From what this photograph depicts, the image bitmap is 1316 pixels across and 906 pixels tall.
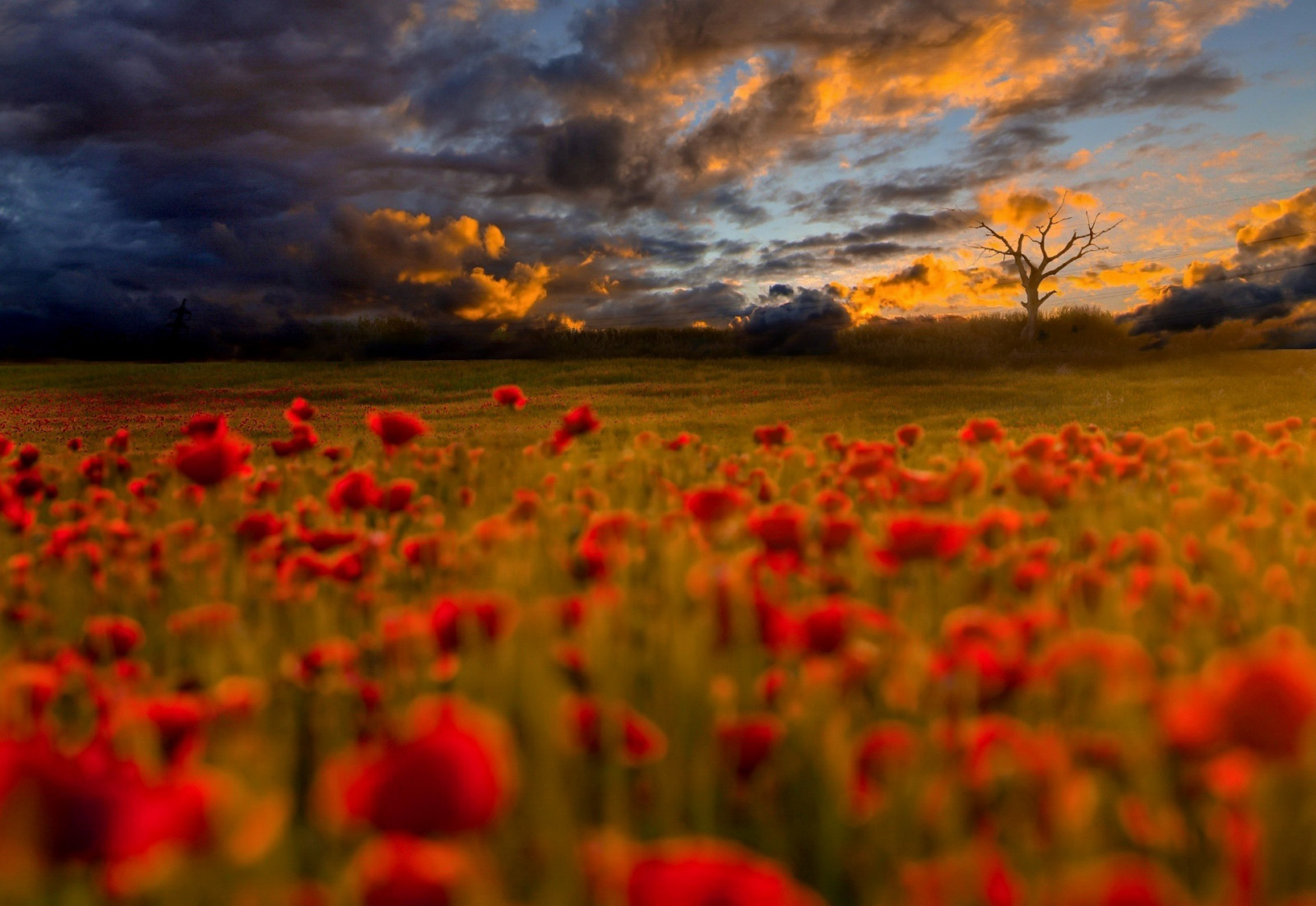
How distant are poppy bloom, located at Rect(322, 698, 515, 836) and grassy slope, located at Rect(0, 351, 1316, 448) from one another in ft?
26.1

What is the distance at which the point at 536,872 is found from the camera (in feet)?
3.65

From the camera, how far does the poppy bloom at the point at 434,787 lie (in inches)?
27.5

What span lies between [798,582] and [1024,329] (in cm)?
3850

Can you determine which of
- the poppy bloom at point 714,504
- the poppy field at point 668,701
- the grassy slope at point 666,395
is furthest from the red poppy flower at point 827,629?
the grassy slope at point 666,395

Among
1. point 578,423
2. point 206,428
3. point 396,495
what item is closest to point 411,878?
point 396,495

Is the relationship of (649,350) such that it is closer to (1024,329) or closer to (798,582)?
(1024,329)

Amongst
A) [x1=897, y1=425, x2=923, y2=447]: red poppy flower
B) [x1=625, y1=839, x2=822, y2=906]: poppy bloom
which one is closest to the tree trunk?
[x1=897, y1=425, x2=923, y2=447]: red poppy flower

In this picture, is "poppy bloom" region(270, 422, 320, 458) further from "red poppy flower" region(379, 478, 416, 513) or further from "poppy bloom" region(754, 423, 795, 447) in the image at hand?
"poppy bloom" region(754, 423, 795, 447)

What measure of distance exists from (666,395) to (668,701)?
16.3m

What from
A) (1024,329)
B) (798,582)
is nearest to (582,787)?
(798,582)

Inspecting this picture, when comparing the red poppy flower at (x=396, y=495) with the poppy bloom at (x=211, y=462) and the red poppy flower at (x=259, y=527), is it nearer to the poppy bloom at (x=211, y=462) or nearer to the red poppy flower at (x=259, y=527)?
the red poppy flower at (x=259, y=527)

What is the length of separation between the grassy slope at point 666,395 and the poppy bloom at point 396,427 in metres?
5.27

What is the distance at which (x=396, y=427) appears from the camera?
321 cm

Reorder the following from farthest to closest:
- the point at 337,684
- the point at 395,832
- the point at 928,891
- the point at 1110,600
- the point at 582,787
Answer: the point at 1110,600
the point at 337,684
the point at 582,787
the point at 928,891
the point at 395,832
